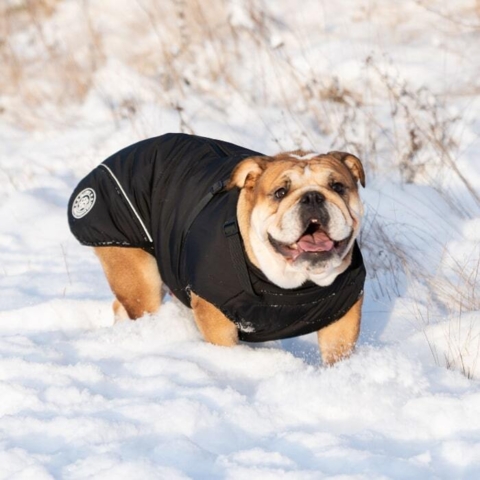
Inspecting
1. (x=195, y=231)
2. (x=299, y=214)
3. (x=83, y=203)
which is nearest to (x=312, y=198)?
(x=299, y=214)

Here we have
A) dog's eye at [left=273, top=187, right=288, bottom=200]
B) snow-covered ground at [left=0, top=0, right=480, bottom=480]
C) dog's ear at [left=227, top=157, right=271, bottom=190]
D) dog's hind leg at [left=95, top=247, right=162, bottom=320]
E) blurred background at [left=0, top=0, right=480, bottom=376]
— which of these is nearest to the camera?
snow-covered ground at [left=0, top=0, right=480, bottom=480]

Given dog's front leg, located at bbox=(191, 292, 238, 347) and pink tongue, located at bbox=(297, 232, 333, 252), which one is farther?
dog's front leg, located at bbox=(191, 292, 238, 347)

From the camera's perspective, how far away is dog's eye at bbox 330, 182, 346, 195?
14.0 ft

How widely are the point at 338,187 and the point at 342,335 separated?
0.70 metres

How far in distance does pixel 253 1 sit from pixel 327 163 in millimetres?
7085

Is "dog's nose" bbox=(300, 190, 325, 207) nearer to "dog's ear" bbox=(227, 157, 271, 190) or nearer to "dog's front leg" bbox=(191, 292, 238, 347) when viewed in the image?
"dog's ear" bbox=(227, 157, 271, 190)

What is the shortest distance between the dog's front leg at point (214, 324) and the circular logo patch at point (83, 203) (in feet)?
3.05

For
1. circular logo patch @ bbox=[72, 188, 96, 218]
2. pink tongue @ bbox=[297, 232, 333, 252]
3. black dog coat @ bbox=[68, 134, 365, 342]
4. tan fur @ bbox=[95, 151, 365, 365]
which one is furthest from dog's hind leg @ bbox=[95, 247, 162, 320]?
pink tongue @ bbox=[297, 232, 333, 252]

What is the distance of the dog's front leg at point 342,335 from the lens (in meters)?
4.47

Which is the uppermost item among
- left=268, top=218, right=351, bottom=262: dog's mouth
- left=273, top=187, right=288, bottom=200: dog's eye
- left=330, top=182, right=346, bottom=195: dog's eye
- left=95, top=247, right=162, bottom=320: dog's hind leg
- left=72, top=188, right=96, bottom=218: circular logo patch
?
left=330, top=182, right=346, bottom=195: dog's eye

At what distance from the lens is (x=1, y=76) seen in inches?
432

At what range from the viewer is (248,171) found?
4.43 metres

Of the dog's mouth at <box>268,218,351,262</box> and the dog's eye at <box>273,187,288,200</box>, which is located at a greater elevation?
the dog's eye at <box>273,187,288,200</box>

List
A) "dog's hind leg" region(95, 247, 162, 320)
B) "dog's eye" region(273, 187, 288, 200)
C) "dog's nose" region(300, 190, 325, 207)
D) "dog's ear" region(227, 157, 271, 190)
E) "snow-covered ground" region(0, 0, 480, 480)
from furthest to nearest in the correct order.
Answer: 1. "dog's hind leg" region(95, 247, 162, 320)
2. "dog's ear" region(227, 157, 271, 190)
3. "dog's eye" region(273, 187, 288, 200)
4. "dog's nose" region(300, 190, 325, 207)
5. "snow-covered ground" region(0, 0, 480, 480)
